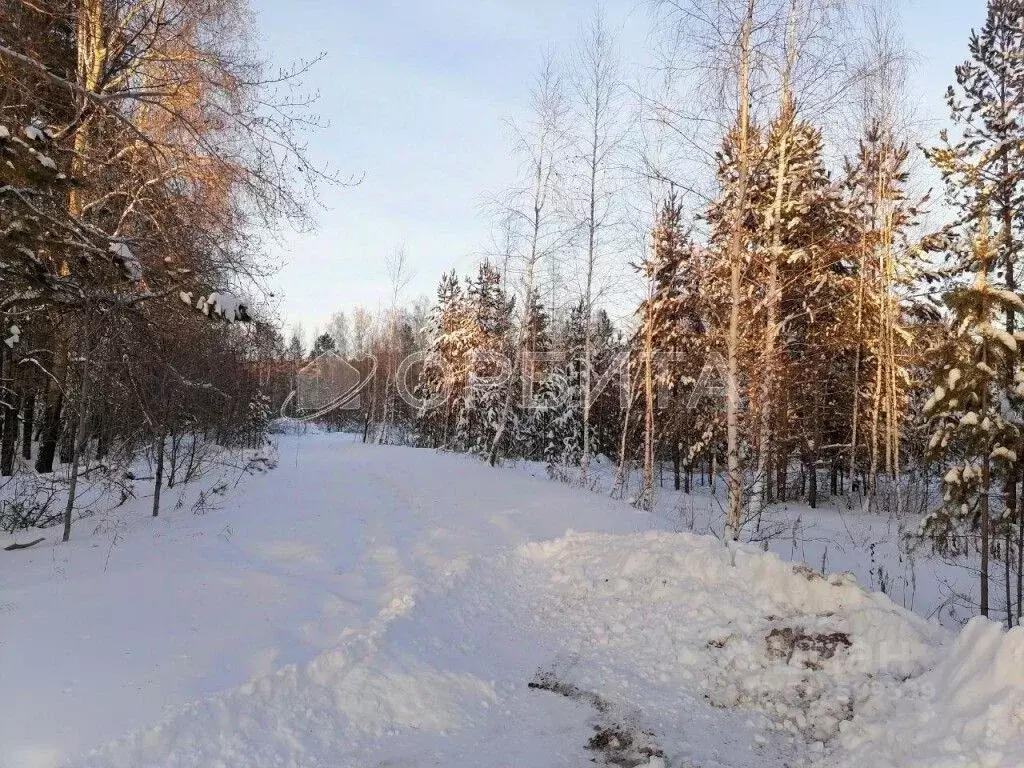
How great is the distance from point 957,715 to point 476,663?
3199 millimetres

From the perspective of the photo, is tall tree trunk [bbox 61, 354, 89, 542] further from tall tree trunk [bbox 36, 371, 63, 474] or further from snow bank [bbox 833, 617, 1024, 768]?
snow bank [bbox 833, 617, 1024, 768]

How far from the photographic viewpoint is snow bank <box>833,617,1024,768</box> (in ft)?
10.7

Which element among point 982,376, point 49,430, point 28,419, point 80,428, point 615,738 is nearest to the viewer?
point 615,738

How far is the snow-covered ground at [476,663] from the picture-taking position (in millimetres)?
3568

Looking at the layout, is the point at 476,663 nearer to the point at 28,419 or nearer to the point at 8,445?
the point at 28,419

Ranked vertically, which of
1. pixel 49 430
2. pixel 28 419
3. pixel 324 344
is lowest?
pixel 49 430

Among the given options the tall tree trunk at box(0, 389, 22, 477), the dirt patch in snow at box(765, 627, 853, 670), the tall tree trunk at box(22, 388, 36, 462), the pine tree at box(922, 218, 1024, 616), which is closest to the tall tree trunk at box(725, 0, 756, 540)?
the pine tree at box(922, 218, 1024, 616)

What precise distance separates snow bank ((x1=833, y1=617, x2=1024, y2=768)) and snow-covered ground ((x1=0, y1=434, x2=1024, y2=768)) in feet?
0.05

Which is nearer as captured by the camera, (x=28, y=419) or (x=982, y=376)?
(x=982, y=376)

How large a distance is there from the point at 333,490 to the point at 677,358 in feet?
45.2

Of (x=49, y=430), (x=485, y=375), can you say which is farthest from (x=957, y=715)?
(x=485, y=375)

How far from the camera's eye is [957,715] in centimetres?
362

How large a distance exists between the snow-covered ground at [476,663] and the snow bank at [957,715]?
0.01m

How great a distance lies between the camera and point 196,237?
22.5 ft
